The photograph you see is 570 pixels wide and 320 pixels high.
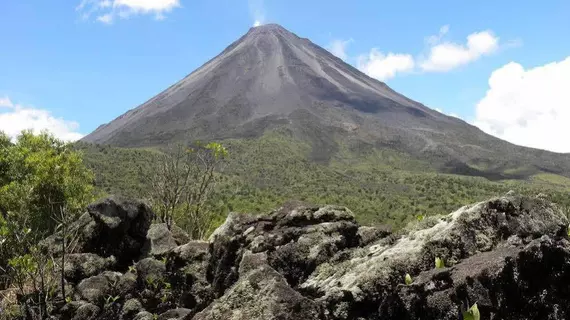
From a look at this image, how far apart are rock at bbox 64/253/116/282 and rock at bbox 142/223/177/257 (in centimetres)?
139

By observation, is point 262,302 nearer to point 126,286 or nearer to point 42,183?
point 126,286

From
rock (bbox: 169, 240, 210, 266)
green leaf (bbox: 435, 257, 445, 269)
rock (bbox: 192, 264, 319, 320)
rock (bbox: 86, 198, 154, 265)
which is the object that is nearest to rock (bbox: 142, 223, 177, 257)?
rock (bbox: 86, 198, 154, 265)

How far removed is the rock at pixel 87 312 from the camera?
1310cm

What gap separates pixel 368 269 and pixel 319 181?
106906 mm

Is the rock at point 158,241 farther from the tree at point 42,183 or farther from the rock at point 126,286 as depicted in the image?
the tree at point 42,183

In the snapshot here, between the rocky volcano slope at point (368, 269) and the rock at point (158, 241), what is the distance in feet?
12.7

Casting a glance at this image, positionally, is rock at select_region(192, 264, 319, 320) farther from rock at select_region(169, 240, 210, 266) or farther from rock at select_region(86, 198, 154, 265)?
rock at select_region(86, 198, 154, 265)

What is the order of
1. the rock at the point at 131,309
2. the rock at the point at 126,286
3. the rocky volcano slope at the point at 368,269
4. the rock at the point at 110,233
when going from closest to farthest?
1. the rocky volcano slope at the point at 368,269
2. the rock at the point at 131,309
3. the rock at the point at 126,286
4. the rock at the point at 110,233

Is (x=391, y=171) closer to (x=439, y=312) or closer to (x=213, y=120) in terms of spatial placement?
(x=213, y=120)

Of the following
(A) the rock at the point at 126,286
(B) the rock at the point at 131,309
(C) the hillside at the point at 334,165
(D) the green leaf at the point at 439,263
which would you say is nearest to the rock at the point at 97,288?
(A) the rock at the point at 126,286

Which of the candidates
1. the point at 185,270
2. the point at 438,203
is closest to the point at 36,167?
the point at 185,270

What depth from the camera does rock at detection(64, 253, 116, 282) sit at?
16234 millimetres

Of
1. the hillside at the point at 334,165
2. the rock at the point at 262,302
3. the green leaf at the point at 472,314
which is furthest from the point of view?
the hillside at the point at 334,165

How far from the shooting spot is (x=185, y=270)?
13016 millimetres
